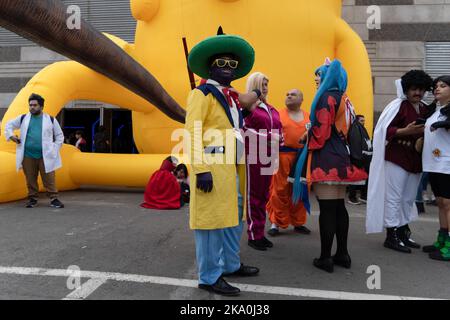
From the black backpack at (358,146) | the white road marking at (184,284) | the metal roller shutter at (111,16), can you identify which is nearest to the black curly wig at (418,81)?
the black backpack at (358,146)

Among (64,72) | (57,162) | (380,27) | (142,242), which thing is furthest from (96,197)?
(380,27)

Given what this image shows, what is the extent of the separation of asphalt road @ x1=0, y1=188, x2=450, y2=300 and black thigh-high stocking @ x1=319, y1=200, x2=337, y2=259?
7.5 inches

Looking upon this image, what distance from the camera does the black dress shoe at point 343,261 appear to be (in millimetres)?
3092

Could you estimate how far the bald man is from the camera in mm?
4137

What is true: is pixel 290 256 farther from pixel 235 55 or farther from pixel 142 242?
pixel 235 55

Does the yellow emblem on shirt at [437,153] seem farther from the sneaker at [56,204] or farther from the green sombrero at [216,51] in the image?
the sneaker at [56,204]

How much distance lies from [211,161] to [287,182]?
179 cm

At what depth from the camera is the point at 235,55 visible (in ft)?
8.86

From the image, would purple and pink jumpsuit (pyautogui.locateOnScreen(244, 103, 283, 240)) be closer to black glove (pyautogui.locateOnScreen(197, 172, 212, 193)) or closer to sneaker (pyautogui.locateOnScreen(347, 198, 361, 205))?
black glove (pyautogui.locateOnScreen(197, 172, 212, 193))

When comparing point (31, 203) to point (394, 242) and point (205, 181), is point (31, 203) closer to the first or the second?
point (205, 181)

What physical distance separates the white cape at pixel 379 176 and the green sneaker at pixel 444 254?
18.7 inches

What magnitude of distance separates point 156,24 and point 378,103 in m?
5.59

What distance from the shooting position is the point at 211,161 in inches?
98.3

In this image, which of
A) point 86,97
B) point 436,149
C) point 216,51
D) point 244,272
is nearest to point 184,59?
point 86,97
